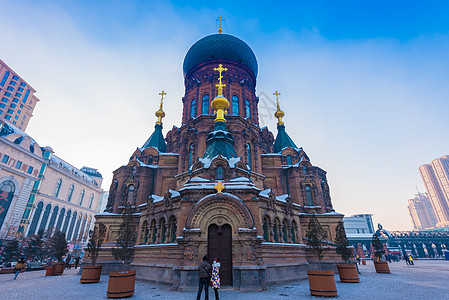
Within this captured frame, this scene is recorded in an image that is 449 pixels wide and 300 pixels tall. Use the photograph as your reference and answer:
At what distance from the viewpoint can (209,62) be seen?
24.8m

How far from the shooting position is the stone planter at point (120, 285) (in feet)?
31.2

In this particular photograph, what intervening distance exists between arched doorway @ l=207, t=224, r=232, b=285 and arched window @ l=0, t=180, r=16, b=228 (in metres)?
38.5

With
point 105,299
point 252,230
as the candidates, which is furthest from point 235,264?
point 105,299

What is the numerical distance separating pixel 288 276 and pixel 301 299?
17.6 ft

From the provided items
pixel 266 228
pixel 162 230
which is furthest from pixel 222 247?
pixel 162 230

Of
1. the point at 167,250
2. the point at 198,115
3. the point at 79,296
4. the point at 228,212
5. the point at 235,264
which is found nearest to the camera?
the point at 79,296

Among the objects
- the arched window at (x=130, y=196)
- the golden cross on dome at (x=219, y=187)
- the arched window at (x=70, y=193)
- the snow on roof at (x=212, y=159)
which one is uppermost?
the arched window at (x=70, y=193)

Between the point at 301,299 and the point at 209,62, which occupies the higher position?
the point at 209,62

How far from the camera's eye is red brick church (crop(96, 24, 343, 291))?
12508mm

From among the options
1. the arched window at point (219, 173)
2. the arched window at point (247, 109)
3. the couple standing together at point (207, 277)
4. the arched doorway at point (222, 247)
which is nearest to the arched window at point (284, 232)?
the arched doorway at point (222, 247)

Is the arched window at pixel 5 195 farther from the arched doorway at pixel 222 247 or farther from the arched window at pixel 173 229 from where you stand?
the arched doorway at pixel 222 247

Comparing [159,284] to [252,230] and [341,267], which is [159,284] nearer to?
[252,230]

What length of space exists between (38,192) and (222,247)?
148 feet

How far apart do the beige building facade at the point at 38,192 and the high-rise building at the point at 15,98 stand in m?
19.3
